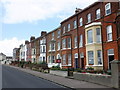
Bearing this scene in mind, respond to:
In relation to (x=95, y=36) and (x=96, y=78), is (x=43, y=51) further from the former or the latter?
(x=96, y=78)

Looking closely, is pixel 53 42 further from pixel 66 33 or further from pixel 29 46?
pixel 29 46

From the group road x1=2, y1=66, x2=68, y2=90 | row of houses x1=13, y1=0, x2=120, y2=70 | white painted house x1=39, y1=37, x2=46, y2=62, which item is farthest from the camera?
white painted house x1=39, y1=37, x2=46, y2=62

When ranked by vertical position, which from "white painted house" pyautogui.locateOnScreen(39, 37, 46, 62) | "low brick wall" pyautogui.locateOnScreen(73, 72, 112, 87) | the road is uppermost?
"white painted house" pyautogui.locateOnScreen(39, 37, 46, 62)

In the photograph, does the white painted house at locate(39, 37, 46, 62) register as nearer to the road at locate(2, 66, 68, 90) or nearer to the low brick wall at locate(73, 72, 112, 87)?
the road at locate(2, 66, 68, 90)

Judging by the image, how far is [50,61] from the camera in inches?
1797

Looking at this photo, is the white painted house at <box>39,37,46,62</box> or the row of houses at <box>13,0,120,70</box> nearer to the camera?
the row of houses at <box>13,0,120,70</box>

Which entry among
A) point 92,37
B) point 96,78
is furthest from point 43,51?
point 96,78

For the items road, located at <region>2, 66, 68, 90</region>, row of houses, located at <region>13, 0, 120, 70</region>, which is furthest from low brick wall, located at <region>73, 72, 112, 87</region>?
row of houses, located at <region>13, 0, 120, 70</region>

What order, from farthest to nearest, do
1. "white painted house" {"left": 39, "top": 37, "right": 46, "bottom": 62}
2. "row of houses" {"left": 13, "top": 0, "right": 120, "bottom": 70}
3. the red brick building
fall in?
"white painted house" {"left": 39, "top": 37, "right": 46, "bottom": 62} → the red brick building → "row of houses" {"left": 13, "top": 0, "right": 120, "bottom": 70}

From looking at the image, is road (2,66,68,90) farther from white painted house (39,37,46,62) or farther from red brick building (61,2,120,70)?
white painted house (39,37,46,62)

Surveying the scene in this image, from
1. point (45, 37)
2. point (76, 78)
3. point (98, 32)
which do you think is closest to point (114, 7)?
point (98, 32)

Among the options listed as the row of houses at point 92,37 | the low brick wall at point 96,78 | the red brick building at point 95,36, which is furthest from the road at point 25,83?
the red brick building at point 95,36

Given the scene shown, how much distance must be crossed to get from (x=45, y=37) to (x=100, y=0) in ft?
89.8

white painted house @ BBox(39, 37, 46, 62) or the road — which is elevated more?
white painted house @ BBox(39, 37, 46, 62)
